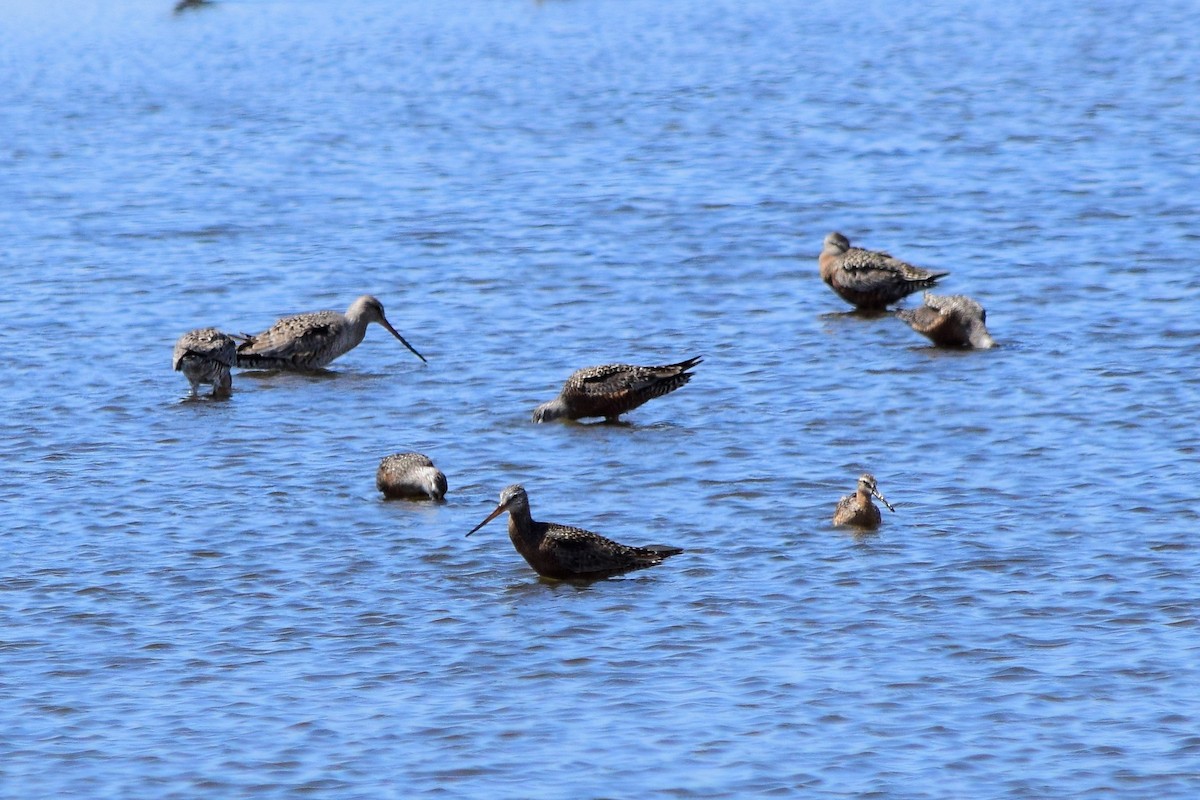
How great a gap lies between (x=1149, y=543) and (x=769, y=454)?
317 cm

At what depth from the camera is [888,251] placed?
2181 centimetres

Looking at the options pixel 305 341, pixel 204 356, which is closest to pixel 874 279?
pixel 305 341

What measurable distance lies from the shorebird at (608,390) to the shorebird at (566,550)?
3.55 meters

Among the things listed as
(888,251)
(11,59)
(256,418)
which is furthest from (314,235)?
(11,59)

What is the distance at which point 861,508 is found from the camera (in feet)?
39.3

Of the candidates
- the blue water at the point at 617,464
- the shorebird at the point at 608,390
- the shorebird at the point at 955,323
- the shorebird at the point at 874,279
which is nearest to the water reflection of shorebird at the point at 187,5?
the blue water at the point at 617,464

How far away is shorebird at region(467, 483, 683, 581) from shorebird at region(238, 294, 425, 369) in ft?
20.5

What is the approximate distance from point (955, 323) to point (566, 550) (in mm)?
6859

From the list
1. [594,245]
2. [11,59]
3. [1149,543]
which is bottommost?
[1149,543]

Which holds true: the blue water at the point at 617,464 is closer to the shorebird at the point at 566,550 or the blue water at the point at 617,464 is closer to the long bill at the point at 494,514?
the shorebird at the point at 566,550

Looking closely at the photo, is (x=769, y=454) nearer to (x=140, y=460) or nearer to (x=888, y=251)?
(x=140, y=460)

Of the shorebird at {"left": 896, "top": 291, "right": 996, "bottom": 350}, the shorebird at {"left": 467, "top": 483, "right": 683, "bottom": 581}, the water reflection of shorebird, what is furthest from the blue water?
the water reflection of shorebird

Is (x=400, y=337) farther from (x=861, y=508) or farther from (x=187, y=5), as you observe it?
(x=187, y=5)

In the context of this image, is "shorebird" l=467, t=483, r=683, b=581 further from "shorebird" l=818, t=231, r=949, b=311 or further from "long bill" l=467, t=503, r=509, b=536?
"shorebird" l=818, t=231, r=949, b=311
